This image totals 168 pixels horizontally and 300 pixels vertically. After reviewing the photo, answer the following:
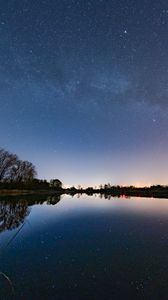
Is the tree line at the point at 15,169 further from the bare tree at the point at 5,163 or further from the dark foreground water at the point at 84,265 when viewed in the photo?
the dark foreground water at the point at 84,265

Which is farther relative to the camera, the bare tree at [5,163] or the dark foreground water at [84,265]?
the bare tree at [5,163]

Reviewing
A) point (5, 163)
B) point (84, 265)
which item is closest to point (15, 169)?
point (5, 163)

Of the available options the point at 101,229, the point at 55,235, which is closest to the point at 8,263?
the point at 55,235

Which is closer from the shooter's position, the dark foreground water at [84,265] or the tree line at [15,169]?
the dark foreground water at [84,265]

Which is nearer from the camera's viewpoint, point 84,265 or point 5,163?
point 84,265

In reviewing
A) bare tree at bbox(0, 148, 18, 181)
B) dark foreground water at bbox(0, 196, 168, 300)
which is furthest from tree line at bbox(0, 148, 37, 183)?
dark foreground water at bbox(0, 196, 168, 300)

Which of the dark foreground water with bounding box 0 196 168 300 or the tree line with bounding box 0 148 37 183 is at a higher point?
the tree line with bounding box 0 148 37 183

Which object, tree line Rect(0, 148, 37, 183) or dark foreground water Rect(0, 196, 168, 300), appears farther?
tree line Rect(0, 148, 37, 183)

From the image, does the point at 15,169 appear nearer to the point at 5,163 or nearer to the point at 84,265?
the point at 5,163

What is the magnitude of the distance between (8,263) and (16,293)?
404 centimetres

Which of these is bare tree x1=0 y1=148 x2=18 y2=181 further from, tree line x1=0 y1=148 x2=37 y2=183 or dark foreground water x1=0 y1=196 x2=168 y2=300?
dark foreground water x1=0 y1=196 x2=168 y2=300

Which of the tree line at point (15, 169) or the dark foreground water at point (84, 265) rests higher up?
the tree line at point (15, 169)

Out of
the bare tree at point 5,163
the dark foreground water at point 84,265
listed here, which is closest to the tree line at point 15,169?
the bare tree at point 5,163

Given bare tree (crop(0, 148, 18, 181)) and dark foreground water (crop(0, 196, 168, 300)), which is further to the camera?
bare tree (crop(0, 148, 18, 181))
